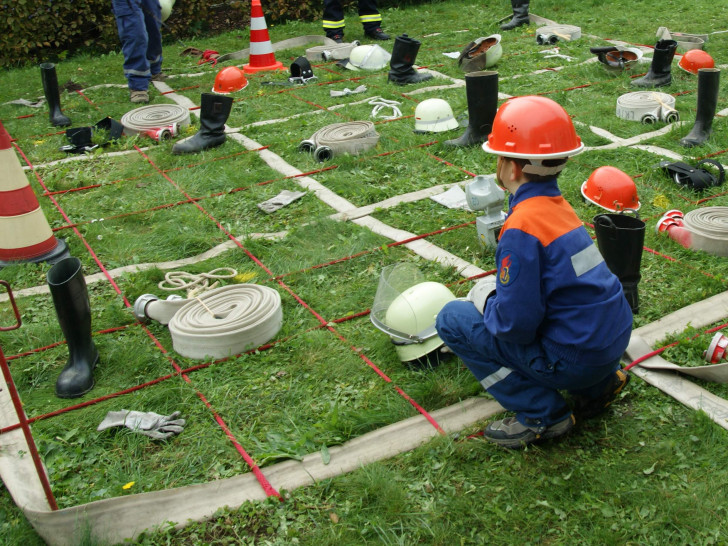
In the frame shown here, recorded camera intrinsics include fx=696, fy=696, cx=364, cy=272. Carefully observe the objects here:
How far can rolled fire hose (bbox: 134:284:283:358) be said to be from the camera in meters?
3.43

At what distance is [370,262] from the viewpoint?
4.28 m

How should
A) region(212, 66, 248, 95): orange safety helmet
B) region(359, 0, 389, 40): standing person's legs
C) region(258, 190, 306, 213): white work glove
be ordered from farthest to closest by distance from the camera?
region(359, 0, 389, 40): standing person's legs, region(212, 66, 248, 95): orange safety helmet, region(258, 190, 306, 213): white work glove

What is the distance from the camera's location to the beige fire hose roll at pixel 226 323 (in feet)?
11.3

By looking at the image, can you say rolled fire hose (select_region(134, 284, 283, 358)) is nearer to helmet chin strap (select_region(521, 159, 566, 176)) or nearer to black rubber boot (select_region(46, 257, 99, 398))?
black rubber boot (select_region(46, 257, 99, 398))

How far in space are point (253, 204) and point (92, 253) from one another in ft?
3.92

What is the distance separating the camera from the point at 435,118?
623 cm

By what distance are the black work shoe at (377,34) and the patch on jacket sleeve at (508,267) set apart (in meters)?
8.24

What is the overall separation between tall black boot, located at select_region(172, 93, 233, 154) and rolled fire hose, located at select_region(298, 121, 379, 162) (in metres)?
0.77

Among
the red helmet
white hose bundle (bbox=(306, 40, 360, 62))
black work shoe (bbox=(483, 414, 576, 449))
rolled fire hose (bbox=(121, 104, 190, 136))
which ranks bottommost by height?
black work shoe (bbox=(483, 414, 576, 449))

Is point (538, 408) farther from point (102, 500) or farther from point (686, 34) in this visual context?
point (686, 34)

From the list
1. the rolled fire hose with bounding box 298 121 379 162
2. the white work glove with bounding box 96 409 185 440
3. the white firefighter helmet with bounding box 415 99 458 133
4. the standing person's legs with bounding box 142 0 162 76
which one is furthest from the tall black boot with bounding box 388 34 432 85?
the white work glove with bounding box 96 409 185 440

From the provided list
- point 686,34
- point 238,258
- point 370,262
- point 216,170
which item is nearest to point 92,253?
point 238,258

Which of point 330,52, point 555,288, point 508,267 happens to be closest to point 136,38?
point 330,52

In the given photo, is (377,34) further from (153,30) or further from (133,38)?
(133,38)
